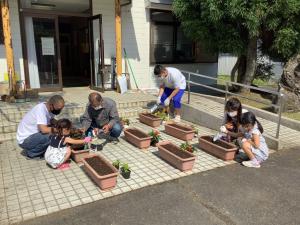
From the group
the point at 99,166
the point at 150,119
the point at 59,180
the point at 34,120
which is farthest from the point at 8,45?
the point at 99,166

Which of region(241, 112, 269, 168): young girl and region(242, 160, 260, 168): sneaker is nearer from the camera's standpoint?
region(241, 112, 269, 168): young girl

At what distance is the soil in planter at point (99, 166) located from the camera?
12.7ft

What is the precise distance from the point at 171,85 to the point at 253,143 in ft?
8.99

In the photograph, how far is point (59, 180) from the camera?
404cm

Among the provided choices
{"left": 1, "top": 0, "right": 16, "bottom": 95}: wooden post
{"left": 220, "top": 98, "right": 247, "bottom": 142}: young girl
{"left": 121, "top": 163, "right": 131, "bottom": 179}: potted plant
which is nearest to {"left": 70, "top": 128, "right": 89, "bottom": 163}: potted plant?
{"left": 121, "top": 163, "right": 131, "bottom": 179}: potted plant

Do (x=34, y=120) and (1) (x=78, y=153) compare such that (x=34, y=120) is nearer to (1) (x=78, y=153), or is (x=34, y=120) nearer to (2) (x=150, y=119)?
(1) (x=78, y=153)

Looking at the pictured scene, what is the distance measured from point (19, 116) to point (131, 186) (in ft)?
12.0

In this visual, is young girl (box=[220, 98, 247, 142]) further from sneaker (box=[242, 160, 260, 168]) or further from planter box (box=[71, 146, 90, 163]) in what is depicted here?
planter box (box=[71, 146, 90, 163])

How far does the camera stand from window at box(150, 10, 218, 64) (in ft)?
33.0

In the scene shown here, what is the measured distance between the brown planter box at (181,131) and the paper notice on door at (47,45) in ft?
14.7

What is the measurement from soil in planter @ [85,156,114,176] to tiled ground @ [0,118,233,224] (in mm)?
203

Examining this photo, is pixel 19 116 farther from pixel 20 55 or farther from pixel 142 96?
pixel 142 96

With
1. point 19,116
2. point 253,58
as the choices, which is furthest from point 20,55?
point 253,58

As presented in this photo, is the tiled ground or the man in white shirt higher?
the man in white shirt
